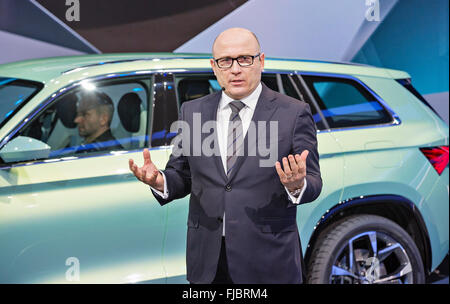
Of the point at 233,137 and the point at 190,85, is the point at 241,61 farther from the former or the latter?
the point at 190,85

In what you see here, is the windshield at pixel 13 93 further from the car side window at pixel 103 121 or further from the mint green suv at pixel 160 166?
the car side window at pixel 103 121

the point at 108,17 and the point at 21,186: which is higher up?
the point at 108,17

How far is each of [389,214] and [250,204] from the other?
5.49 feet

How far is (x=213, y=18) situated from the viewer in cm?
373

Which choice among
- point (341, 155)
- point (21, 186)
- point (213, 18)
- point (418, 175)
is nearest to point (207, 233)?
point (21, 186)

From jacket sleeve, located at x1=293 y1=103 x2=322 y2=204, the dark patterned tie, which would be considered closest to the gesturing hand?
jacket sleeve, located at x1=293 y1=103 x2=322 y2=204

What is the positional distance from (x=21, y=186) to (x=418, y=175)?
7.56ft

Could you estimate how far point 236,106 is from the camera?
188 centimetres

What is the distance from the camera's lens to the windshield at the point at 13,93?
238 cm

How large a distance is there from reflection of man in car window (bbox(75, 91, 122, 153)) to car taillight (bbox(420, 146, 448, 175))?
191 centimetres

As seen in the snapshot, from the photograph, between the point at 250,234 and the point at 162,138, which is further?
the point at 162,138

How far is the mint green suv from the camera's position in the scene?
7.67 ft

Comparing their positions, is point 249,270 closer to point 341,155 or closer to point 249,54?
point 249,54

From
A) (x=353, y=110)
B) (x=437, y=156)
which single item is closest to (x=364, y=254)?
(x=437, y=156)
